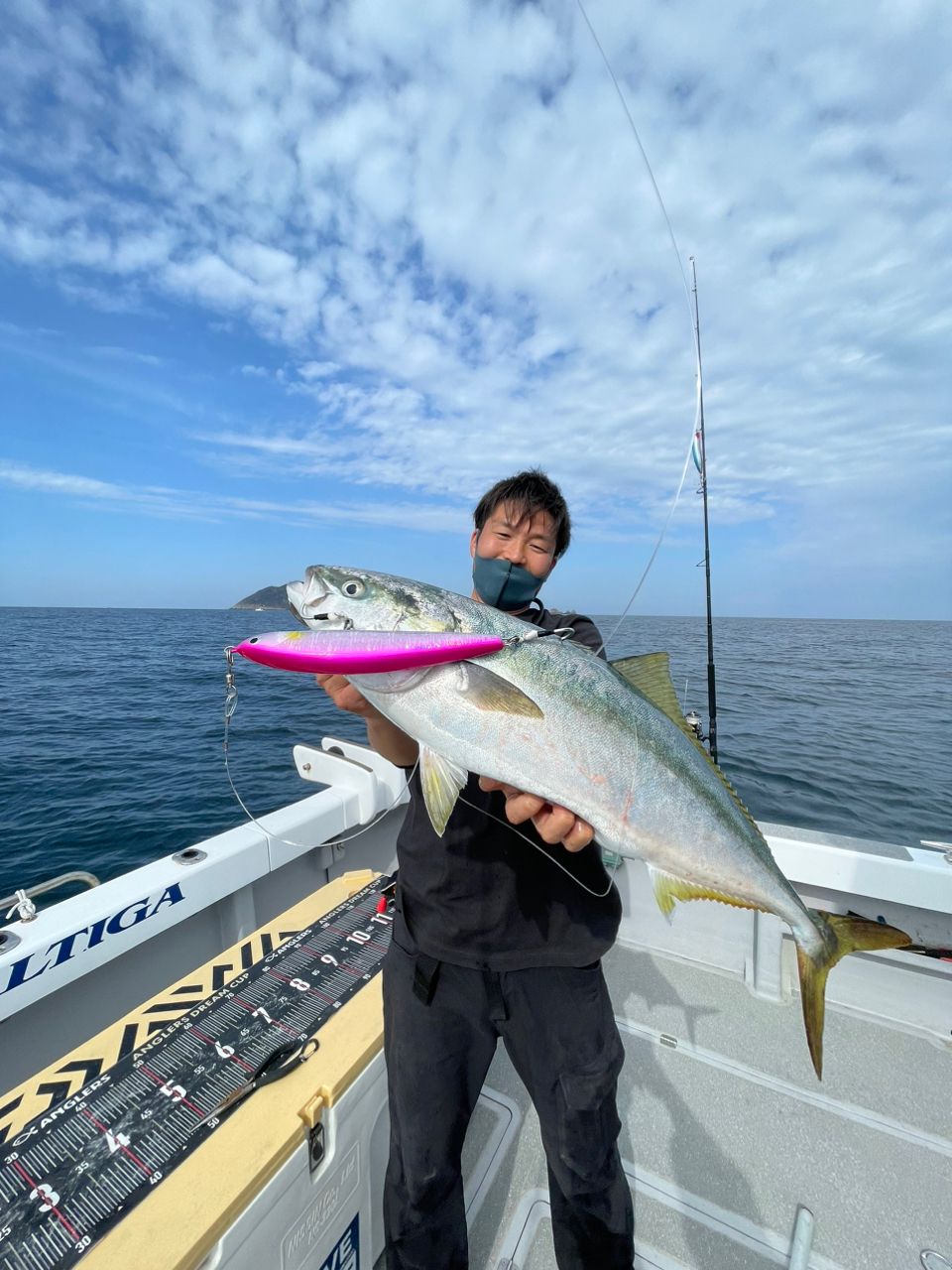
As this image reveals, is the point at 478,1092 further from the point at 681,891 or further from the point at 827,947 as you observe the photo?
the point at 827,947

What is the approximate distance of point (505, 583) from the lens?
2637 millimetres

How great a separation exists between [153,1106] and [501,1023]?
129 centimetres

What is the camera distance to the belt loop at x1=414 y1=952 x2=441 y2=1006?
1999mm

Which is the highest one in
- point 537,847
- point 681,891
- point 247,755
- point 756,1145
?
point 537,847

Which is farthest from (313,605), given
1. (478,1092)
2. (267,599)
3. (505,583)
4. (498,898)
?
(478,1092)

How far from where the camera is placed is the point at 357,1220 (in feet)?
7.15

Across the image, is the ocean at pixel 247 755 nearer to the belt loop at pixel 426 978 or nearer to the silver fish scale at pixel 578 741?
the silver fish scale at pixel 578 741

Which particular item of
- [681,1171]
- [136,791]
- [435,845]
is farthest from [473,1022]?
[136,791]

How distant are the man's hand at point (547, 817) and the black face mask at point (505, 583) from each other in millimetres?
1007

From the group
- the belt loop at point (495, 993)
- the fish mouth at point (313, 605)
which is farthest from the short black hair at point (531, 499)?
the belt loop at point (495, 993)

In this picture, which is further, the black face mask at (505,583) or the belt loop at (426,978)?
the black face mask at (505,583)

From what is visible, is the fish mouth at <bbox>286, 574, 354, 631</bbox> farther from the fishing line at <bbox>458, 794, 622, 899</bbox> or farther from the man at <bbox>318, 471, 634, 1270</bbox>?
the fishing line at <bbox>458, 794, 622, 899</bbox>

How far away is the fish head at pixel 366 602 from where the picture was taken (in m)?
1.95

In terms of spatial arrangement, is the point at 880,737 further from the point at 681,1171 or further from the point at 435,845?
the point at 435,845
